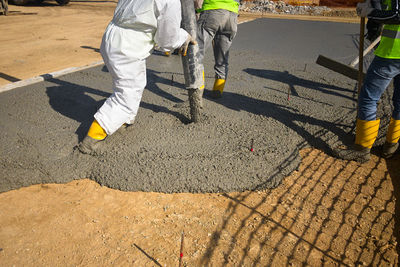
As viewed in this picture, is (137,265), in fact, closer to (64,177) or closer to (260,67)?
(64,177)

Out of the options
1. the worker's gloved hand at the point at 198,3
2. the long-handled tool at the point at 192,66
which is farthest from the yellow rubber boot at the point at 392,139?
the worker's gloved hand at the point at 198,3

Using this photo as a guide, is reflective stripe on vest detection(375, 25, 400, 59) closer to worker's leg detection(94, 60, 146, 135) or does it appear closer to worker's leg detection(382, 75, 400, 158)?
worker's leg detection(382, 75, 400, 158)

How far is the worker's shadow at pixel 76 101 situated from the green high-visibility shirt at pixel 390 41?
10.2ft

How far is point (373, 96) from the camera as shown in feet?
9.18

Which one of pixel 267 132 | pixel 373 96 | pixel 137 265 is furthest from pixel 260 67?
pixel 137 265

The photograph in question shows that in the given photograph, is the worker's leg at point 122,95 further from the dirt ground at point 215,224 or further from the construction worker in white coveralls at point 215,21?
the construction worker in white coveralls at point 215,21

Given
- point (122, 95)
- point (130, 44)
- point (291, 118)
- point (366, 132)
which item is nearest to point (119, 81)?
point (122, 95)

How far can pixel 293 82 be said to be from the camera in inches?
194

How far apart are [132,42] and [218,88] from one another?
182 centimetres

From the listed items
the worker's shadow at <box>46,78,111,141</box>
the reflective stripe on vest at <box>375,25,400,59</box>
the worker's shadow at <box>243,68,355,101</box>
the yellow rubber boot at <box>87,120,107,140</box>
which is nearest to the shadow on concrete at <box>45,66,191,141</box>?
the worker's shadow at <box>46,78,111,141</box>

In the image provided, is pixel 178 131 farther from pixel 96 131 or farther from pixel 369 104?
pixel 369 104

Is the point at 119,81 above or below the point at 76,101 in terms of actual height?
above

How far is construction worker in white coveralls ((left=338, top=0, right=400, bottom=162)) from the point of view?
2529 mm

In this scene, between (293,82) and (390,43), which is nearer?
(390,43)
